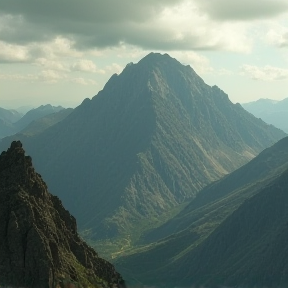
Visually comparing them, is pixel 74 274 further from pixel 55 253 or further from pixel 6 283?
pixel 6 283

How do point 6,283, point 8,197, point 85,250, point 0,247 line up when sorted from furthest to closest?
point 85,250, point 8,197, point 0,247, point 6,283

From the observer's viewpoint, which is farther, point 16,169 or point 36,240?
point 16,169

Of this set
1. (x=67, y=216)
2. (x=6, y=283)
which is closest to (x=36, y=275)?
(x=6, y=283)

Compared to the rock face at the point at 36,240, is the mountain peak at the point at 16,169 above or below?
above

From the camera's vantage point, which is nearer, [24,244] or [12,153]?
[24,244]

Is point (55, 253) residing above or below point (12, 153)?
below

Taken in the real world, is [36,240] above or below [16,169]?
below

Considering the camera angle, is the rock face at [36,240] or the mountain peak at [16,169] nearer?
the rock face at [36,240]

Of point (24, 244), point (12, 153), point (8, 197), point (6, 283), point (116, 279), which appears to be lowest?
point (116, 279)
